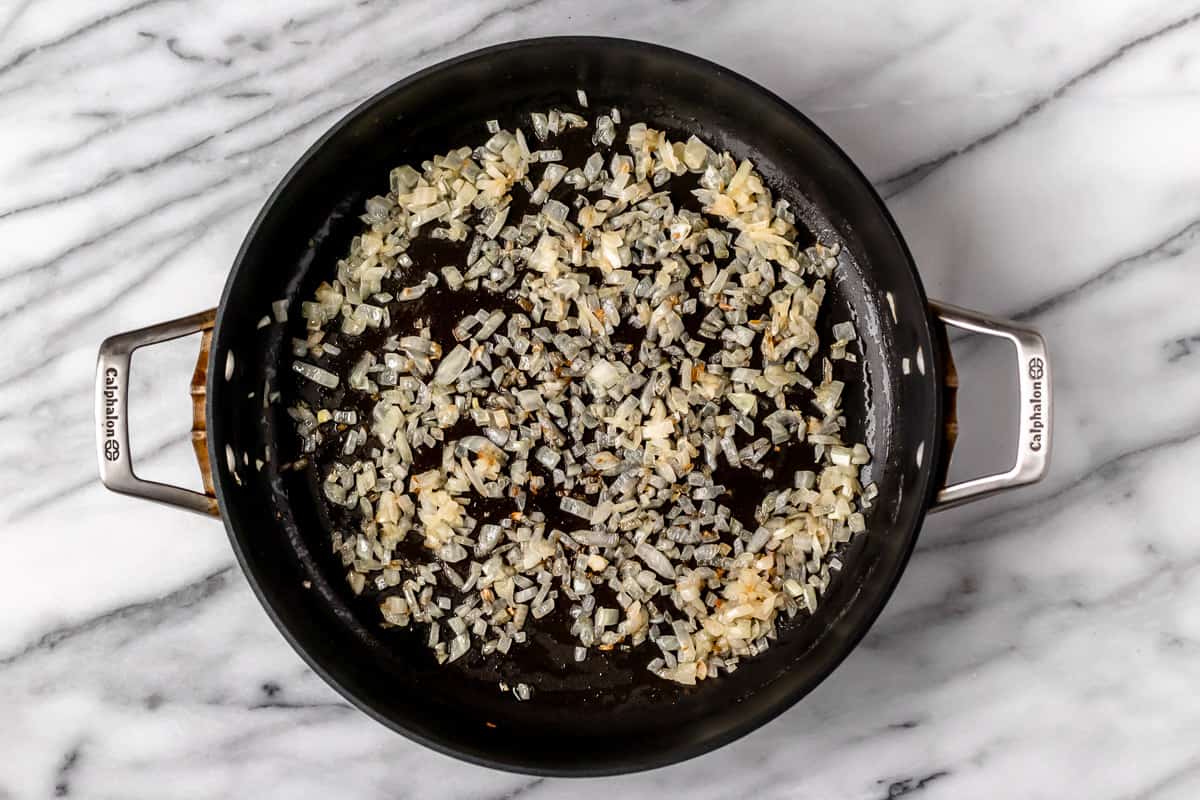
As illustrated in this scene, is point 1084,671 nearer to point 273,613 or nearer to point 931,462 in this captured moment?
point 931,462

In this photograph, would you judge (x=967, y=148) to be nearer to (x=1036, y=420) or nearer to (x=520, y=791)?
(x=1036, y=420)

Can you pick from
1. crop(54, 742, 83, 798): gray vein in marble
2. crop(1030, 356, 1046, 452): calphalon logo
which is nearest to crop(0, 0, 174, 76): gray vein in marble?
crop(54, 742, 83, 798): gray vein in marble

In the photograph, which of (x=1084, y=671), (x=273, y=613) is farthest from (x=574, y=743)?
(x=1084, y=671)

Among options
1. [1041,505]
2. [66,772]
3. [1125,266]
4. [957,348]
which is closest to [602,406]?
[957,348]

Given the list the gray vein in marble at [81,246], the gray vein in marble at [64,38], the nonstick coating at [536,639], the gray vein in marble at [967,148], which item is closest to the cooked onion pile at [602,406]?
the nonstick coating at [536,639]

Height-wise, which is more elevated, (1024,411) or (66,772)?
(1024,411)

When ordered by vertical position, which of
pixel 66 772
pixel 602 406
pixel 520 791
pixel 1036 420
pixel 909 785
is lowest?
pixel 66 772
